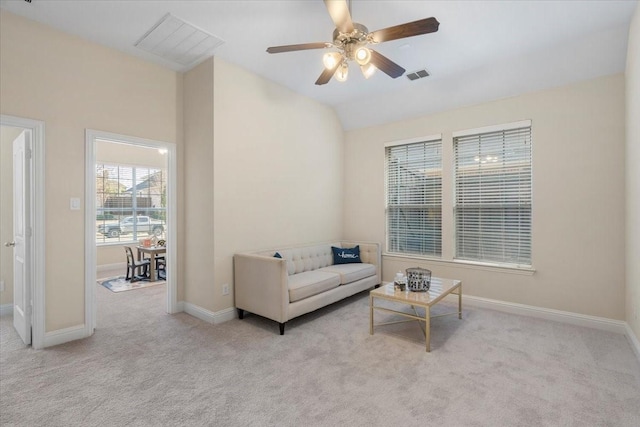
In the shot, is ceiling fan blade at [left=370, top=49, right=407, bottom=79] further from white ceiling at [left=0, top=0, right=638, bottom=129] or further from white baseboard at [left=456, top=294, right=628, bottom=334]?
white baseboard at [left=456, top=294, right=628, bottom=334]

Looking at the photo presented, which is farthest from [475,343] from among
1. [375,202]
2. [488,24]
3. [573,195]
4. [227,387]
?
[488,24]

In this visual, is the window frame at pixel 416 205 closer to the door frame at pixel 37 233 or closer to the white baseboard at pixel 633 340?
the white baseboard at pixel 633 340

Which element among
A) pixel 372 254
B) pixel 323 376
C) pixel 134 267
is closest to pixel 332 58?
pixel 323 376

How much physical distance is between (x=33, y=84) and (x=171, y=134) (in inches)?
53.3

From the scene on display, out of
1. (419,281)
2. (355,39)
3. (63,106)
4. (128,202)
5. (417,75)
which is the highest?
(417,75)

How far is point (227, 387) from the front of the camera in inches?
94.1

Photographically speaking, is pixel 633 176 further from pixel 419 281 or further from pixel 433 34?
pixel 433 34

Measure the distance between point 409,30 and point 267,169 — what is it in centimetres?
258

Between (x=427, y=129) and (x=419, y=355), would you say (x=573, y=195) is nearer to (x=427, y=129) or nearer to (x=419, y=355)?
(x=427, y=129)

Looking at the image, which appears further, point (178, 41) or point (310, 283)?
point (310, 283)

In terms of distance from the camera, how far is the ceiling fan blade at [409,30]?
213 centimetres

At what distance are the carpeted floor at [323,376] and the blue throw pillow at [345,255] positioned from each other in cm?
142

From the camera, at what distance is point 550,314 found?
3.79 m

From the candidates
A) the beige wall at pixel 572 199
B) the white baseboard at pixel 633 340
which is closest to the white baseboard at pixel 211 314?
the beige wall at pixel 572 199
